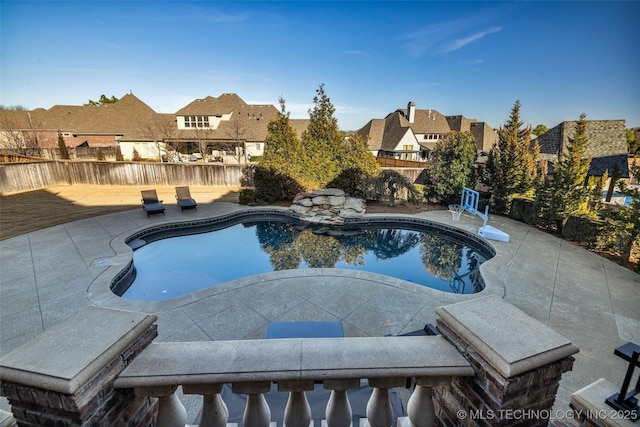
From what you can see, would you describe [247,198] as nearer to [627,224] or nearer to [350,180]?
[350,180]

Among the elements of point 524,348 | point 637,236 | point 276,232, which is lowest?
point 276,232

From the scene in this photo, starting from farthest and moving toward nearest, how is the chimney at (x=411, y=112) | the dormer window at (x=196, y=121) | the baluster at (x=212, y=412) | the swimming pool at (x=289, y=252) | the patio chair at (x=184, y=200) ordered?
1. the chimney at (x=411, y=112)
2. the dormer window at (x=196, y=121)
3. the patio chair at (x=184, y=200)
4. the swimming pool at (x=289, y=252)
5. the baluster at (x=212, y=412)

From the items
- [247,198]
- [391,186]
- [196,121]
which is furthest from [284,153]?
[196,121]

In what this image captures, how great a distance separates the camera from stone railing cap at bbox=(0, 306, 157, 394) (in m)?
1.15

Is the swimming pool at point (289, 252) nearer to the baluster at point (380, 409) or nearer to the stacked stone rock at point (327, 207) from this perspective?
the stacked stone rock at point (327, 207)

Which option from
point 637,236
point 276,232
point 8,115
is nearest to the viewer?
point 637,236

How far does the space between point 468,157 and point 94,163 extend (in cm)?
2163

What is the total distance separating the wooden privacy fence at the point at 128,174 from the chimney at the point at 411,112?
26221 millimetres

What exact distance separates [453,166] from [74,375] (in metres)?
14.6

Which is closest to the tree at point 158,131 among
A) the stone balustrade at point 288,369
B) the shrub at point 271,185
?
the shrub at point 271,185

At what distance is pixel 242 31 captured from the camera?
1477 centimetres

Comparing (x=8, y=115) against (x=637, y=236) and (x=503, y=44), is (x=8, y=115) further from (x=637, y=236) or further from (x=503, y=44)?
(x=637, y=236)

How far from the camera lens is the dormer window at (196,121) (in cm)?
2905

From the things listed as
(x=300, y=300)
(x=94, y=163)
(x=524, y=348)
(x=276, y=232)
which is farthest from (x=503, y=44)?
(x=94, y=163)
